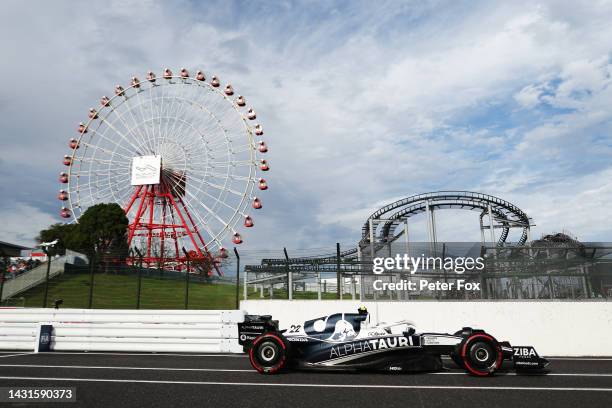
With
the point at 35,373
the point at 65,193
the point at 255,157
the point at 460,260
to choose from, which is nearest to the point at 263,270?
the point at 460,260

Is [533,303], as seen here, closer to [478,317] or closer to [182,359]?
[478,317]

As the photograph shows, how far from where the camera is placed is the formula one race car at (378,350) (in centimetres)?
745

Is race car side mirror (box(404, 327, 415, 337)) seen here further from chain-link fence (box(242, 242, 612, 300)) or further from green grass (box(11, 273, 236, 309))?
green grass (box(11, 273, 236, 309))

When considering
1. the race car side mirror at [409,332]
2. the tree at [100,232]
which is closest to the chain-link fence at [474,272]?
the race car side mirror at [409,332]

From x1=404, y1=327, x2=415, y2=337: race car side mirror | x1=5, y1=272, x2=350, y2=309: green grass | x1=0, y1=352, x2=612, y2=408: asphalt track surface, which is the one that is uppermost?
x1=5, y1=272, x2=350, y2=309: green grass

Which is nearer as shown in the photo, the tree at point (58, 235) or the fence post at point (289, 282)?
the fence post at point (289, 282)

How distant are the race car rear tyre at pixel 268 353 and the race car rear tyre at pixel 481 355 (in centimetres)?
327

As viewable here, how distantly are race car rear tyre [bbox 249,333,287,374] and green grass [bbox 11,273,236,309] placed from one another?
830 cm

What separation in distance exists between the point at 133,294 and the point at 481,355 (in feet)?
61.8

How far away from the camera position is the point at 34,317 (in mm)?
11469

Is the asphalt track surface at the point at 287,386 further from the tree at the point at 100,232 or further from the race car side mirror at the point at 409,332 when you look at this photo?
the tree at the point at 100,232

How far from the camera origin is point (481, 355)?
24.4ft

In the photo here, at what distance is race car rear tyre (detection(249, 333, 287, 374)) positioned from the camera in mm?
7621

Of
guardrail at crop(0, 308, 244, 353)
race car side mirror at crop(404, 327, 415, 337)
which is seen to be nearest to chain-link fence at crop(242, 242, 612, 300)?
guardrail at crop(0, 308, 244, 353)
